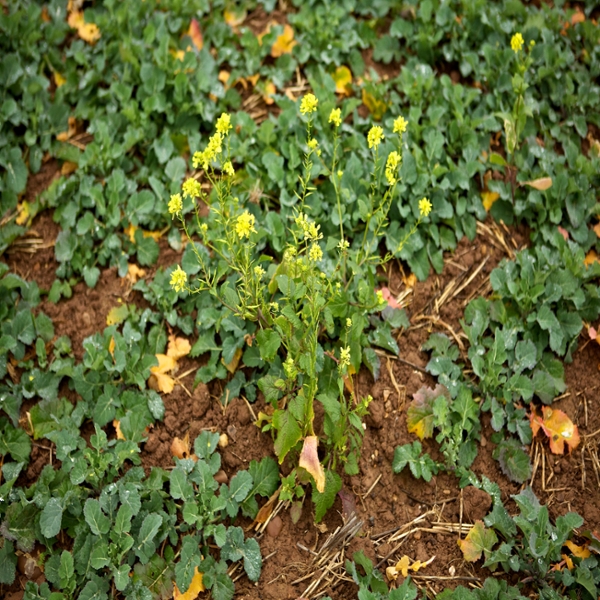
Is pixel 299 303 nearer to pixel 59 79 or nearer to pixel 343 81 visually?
pixel 343 81

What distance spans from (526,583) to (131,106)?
287 centimetres

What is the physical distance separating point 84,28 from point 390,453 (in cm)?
298

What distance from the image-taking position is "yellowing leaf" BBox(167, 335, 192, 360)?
9.48 feet

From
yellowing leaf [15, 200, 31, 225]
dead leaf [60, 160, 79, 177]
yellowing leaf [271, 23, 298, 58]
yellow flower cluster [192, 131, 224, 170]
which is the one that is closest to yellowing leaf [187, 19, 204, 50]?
yellowing leaf [271, 23, 298, 58]

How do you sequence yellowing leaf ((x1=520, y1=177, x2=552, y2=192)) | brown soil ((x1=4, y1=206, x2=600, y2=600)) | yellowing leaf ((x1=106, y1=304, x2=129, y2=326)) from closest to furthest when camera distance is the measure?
1. brown soil ((x1=4, y1=206, x2=600, y2=600))
2. yellowing leaf ((x1=106, y1=304, x2=129, y2=326))
3. yellowing leaf ((x1=520, y1=177, x2=552, y2=192))

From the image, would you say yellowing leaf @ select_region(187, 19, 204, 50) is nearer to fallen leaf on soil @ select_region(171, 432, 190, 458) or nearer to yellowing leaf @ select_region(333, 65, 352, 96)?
yellowing leaf @ select_region(333, 65, 352, 96)

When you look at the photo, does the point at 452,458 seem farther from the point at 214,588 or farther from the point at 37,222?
the point at 37,222

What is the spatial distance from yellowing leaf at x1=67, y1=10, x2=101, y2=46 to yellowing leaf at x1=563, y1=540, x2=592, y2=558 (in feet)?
11.7

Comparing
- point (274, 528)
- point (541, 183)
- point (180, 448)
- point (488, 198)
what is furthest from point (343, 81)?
point (274, 528)

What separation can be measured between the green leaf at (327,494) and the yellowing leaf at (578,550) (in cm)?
94

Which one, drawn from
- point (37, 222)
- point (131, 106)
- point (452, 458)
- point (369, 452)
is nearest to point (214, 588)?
point (369, 452)

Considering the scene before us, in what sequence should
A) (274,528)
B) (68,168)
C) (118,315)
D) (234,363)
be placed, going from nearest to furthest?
(274,528) → (234,363) → (118,315) → (68,168)

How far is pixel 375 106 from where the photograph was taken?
346 centimetres

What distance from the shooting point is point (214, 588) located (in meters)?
2.38
